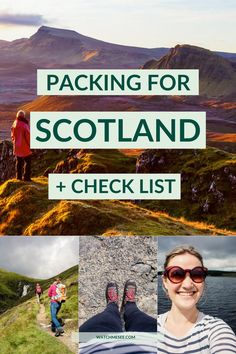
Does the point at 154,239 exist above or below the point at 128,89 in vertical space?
below

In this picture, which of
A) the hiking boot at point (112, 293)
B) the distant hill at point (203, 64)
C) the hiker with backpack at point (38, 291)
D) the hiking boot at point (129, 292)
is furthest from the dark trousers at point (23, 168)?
the hiking boot at point (129, 292)

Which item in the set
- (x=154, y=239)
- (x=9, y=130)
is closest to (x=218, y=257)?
(x=154, y=239)

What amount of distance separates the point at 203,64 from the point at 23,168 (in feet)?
8.93

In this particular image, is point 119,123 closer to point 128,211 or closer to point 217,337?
point 128,211

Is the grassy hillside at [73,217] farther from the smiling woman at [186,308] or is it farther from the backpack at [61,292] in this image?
the smiling woman at [186,308]

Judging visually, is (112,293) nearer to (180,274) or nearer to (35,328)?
(35,328)

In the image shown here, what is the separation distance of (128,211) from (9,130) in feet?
6.15

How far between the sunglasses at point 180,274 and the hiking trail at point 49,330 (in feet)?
5.93

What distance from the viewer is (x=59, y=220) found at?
504 inches

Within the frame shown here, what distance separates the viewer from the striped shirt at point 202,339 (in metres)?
9.80

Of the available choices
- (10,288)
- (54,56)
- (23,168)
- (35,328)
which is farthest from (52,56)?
(35,328)

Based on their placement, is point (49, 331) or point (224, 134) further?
point (224, 134)

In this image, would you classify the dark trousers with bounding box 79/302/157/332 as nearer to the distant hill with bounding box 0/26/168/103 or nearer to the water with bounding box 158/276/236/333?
the water with bounding box 158/276/236/333

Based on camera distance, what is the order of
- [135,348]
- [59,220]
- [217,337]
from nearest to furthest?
[217,337] → [135,348] → [59,220]
